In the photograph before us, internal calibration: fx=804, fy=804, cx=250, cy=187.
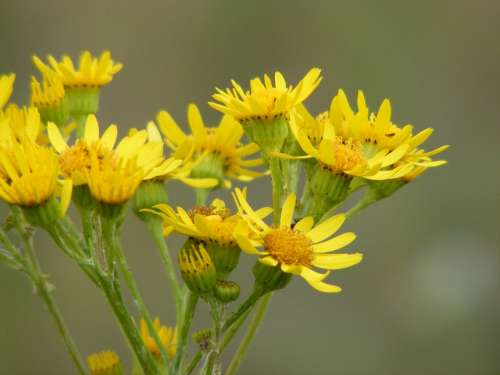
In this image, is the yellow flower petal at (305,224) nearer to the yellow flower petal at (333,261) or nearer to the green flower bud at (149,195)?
the yellow flower petal at (333,261)

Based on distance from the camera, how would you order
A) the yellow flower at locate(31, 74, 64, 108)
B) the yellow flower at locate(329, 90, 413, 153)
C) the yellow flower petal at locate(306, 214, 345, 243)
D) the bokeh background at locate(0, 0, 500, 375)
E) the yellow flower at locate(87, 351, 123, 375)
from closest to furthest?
the yellow flower petal at locate(306, 214, 345, 243) → the yellow flower at locate(329, 90, 413, 153) → the yellow flower at locate(87, 351, 123, 375) → the yellow flower at locate(31, 74, 64, 108) → the bokeh background at locate(0, 0, 500, 375)

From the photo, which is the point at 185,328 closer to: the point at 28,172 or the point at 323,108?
the point at 28,172

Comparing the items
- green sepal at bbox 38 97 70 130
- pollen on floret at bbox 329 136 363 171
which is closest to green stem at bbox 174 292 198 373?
pollen on floret at bbox 329 136 363 171

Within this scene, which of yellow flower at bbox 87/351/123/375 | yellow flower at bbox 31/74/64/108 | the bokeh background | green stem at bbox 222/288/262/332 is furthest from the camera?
the bokeh background

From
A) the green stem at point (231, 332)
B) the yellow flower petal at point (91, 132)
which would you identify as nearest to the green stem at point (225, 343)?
the green stem at point (231, 332)

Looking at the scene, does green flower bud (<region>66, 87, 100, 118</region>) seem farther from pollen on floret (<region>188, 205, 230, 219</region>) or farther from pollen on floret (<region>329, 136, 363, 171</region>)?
Result: pollen on floret (<region>329, 136, 363, 171</region>)

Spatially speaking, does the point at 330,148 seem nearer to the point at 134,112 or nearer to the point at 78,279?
the point at 78,279
